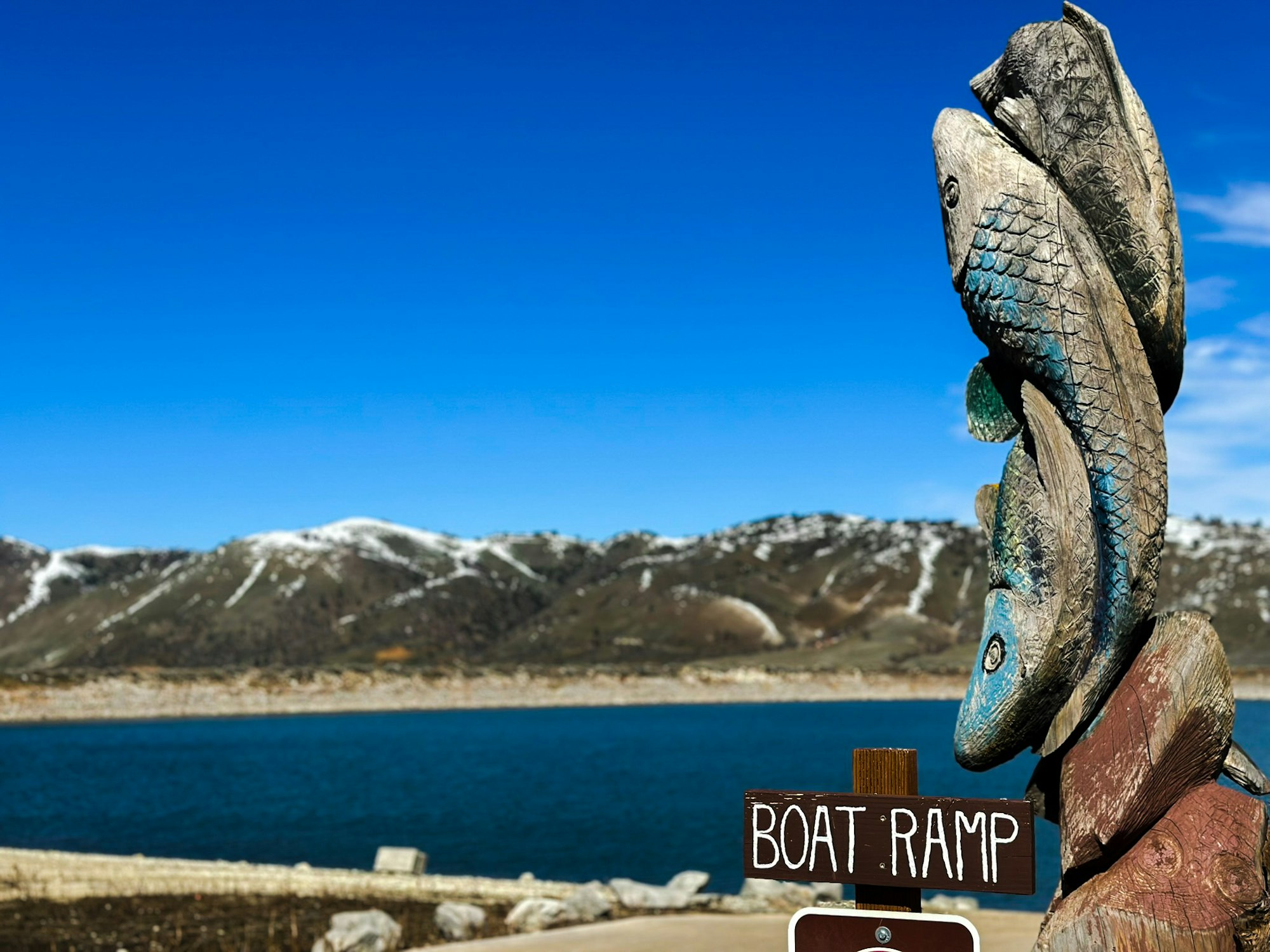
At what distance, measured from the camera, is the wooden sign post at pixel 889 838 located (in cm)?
358

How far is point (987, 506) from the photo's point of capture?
4.97 meters

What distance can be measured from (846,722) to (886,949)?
58.5m

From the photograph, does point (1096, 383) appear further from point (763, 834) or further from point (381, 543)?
point (381, 543)

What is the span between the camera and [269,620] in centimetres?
12369

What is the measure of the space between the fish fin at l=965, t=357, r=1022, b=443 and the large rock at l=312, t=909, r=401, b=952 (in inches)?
323

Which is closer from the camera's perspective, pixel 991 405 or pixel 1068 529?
pixel 1068 529

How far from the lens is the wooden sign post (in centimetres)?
358

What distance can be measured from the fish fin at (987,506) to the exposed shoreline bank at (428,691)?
73.9 meters

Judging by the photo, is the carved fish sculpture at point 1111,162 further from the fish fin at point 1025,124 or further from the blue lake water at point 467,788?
the blue lake water at point 467,788

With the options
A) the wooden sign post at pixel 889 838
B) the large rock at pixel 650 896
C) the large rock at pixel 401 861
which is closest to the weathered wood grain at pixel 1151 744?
the wooden sign post at pixel 889 838

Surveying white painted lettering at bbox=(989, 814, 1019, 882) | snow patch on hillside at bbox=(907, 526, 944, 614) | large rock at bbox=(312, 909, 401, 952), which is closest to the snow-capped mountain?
snow patch on hillside at bbox=(907, 526, 944, 614)

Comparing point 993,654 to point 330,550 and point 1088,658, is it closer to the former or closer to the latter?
point 1088,658

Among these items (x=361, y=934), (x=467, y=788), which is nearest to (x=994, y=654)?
(x=361, y=934)

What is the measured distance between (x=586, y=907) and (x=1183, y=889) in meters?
9.12
